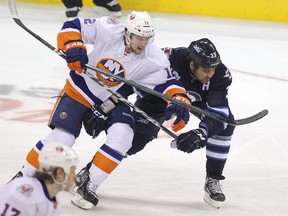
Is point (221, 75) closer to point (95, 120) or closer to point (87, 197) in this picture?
point (95, 120)

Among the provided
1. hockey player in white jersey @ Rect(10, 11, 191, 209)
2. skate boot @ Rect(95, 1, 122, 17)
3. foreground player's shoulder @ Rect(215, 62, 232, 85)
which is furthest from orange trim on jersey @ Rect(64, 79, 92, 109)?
skate boot @ Rect(95, 1, 122, 17)

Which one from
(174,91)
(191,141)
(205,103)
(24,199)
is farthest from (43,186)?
(205,103)

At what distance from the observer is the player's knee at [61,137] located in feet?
11.8

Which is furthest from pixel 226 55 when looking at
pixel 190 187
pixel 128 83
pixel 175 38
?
Answer: pixel 128 83

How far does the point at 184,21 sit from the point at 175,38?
76 centimetres

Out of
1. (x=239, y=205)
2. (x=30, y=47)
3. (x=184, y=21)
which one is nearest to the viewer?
(x=239, y=205)

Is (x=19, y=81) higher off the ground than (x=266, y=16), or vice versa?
(x=19, y=81)

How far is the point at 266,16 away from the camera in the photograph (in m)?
8.05

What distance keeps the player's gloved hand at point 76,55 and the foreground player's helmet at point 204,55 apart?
20.0 inches

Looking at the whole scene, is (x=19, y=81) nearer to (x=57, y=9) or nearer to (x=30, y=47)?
(x=30, y=47)

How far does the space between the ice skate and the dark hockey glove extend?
1.12 ft

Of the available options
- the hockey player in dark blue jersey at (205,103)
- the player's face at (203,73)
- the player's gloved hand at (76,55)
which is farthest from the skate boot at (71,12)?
the player's gloved hand at (76,55)

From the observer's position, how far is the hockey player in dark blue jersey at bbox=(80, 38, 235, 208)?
3760mm

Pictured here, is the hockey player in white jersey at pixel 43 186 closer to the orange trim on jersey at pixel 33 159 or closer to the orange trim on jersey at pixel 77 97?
the orange trim on jersey at pixel 33 159
